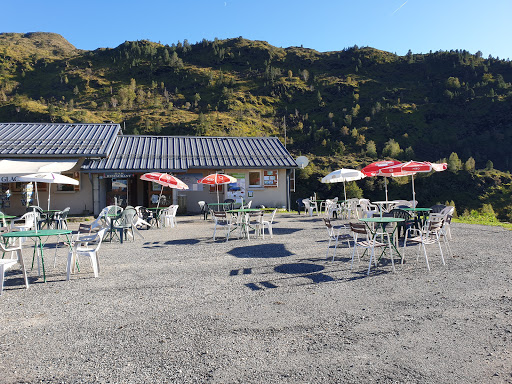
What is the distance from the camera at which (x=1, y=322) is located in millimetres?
4105

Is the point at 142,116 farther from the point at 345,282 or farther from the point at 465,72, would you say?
the point at 465,72

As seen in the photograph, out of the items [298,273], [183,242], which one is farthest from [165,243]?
[298,273]

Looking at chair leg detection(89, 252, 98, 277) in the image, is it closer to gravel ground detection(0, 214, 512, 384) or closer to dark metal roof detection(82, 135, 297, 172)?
gravel ground detection(0, 214, 512, 384)

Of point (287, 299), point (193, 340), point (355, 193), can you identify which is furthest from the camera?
point (355, 193)

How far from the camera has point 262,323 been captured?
3.96 metres

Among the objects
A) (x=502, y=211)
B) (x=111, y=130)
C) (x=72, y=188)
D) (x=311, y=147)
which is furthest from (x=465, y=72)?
(x=72, y=188)

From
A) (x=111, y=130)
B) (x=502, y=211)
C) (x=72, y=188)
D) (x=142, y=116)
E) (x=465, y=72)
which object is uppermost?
(x=465, y=72)

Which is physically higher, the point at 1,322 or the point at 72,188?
the point at 72,188

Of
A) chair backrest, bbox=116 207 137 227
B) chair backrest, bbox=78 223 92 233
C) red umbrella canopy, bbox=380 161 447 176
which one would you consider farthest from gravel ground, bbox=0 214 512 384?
red umbrella canopy, bbox=380 161 447 176

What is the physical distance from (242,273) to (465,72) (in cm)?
6557

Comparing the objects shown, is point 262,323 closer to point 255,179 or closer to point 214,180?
point 214,180

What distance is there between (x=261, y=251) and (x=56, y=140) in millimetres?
15397

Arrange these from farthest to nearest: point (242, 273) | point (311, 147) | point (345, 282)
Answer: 1. point (311, 147)
2. point (242, 273)
3. point (345, 282)

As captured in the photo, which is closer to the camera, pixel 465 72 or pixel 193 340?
pixel 193 340
